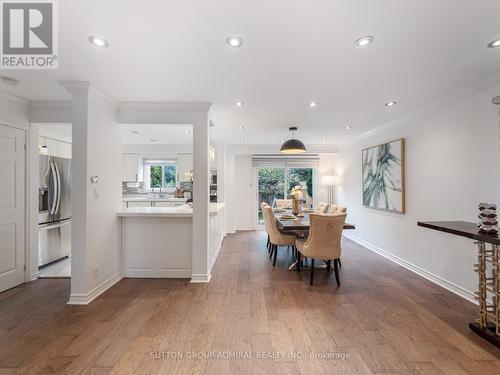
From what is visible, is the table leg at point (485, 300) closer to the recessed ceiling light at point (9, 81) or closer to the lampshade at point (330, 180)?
the lampshade at point (330, 180)

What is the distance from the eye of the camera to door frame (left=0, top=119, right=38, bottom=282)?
10.9 ft

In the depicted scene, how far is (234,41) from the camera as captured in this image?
1.88 metres

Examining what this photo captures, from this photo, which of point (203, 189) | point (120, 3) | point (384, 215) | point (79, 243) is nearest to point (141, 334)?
point (79, 243)

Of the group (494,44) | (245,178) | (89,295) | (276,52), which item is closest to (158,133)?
(245,178)

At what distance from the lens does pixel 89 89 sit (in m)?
2.73

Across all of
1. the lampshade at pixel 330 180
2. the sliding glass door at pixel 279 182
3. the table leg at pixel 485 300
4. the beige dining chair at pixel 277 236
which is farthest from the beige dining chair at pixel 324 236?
the sliding glass door at pixel 279 182

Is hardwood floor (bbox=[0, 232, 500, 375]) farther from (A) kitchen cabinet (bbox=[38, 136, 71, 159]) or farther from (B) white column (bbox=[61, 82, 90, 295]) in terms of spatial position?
(A) kitchen cabinet (bbox=[38, 136, 71, 159])

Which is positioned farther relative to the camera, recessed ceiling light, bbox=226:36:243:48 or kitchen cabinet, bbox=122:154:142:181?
kitchen cabinet, bbox=122:154:142:181

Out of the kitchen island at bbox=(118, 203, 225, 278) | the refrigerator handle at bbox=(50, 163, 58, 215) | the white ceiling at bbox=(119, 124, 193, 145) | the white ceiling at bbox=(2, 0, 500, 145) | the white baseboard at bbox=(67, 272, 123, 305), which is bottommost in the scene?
the white baseboard at bbox=(67, 272, 123, 305)

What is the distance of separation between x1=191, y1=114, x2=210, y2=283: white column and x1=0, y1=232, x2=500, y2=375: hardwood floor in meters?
0.25

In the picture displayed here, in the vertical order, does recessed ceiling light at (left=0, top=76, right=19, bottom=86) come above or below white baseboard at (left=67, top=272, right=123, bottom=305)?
above

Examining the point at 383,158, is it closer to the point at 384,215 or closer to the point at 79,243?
the point at 384,215

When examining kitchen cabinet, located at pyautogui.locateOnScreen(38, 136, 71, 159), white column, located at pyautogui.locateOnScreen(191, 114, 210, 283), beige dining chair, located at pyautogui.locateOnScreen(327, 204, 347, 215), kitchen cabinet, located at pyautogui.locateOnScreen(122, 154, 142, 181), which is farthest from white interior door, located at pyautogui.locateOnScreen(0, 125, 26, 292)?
beige dining chair, located at pyautogui.locateOnScreen(327, 204, 347, 215)

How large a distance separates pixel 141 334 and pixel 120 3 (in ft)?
8.53
